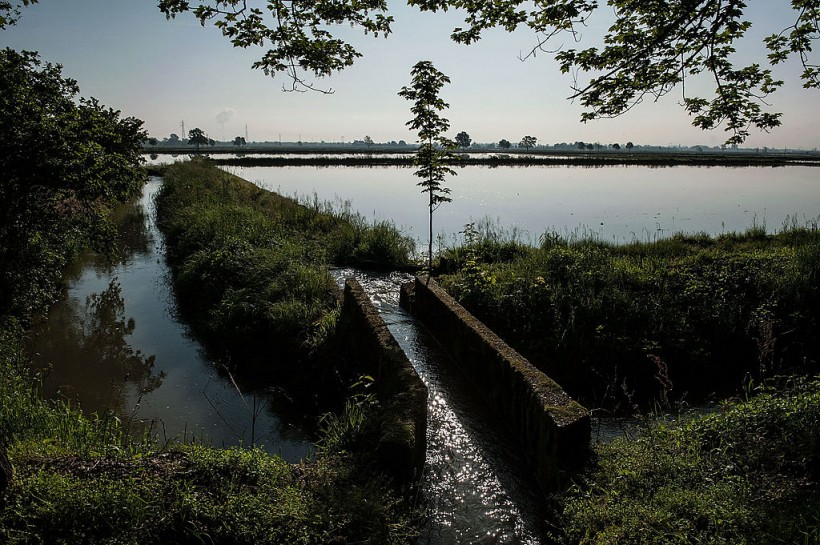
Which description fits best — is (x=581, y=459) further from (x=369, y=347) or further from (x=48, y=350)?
(x=48, y=350)

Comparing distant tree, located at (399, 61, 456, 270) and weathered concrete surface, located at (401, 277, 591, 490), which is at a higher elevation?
distant tree, located at (399, 61, 456, 270)

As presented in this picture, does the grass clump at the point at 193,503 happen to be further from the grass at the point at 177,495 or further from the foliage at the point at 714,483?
the foliage at the point at 714,483

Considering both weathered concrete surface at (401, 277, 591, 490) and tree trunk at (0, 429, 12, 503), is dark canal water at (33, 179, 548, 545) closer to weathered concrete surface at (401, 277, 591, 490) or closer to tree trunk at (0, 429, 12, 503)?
weathered concrete surface at (401, 277, 591, 490)

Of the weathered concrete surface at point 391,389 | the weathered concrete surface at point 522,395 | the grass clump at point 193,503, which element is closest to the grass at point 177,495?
the grass clump at point 193,503

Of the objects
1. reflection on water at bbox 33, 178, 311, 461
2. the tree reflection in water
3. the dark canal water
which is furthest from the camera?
the tree reflection in water

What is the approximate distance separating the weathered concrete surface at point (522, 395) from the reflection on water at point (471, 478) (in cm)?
17

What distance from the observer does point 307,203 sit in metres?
18.1

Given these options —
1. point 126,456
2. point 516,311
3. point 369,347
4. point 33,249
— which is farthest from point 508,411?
point 33,249

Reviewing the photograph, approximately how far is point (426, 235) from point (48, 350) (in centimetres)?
1117

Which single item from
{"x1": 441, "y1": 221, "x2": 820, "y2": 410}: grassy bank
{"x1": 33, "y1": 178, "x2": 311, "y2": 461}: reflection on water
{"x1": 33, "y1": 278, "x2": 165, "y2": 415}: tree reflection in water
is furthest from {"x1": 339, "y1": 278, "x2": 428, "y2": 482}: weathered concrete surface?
{"x1": 33, "y1": 278, "x2": 165, "y2": 415}: tree reflection in water

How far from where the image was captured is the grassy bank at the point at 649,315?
664 cm

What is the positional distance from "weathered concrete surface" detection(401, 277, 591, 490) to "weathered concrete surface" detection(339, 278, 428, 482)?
38.8 inches

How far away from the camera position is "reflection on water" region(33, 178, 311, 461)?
6094 millimetres

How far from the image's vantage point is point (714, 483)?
11.5 feet
